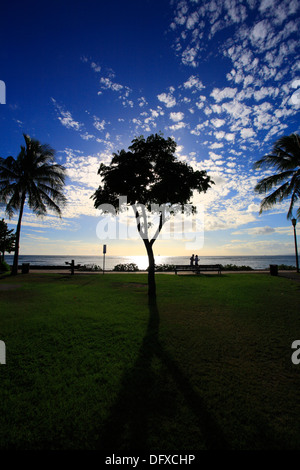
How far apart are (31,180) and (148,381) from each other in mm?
21123

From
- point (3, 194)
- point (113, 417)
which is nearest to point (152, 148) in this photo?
point (113, 417)

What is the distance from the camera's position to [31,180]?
19.3 m

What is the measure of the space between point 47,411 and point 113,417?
3.07ft

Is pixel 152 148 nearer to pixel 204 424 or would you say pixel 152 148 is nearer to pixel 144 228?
pixel 144 228

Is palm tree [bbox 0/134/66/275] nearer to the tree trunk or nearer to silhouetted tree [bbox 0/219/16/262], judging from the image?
silhouetted tree [bbox 0/219/16/262]

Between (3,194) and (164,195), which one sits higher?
(3,194)

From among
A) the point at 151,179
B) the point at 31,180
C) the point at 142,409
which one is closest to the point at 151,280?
the point at 151,179

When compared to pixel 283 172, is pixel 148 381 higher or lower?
lower

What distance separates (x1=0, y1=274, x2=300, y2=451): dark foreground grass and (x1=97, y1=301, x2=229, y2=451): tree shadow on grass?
0.04 ft

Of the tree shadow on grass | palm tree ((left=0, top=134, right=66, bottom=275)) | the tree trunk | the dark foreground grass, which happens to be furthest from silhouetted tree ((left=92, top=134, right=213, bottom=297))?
palm tree ((left=0, top=134, right=66, bottom=275))

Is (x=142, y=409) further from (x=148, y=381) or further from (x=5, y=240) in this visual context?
(x=5, y=240)

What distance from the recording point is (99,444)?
229cm

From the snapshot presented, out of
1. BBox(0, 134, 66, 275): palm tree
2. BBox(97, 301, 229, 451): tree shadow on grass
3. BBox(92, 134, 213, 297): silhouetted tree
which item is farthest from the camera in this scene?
BBox(0, 134, 66, 275): palm tree

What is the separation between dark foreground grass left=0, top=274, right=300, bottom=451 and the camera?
2.41m
